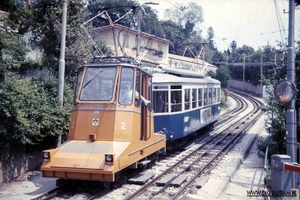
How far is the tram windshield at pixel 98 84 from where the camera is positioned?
9133 millimetres

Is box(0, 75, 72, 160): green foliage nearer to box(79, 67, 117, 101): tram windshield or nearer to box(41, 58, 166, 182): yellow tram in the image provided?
box(41, 58, 166, 182): yellow tram

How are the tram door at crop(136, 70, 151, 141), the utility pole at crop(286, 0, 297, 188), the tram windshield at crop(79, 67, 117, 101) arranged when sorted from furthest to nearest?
the tram door at crop(136, 70, 151, 141) < the tram windshield at crop(79, 67, 117, 101) < the utility pole at crop(286, 0, 297, 188)

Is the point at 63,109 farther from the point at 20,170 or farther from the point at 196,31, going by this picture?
the point at 196,31

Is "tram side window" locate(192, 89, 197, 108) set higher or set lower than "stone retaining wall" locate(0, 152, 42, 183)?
higher

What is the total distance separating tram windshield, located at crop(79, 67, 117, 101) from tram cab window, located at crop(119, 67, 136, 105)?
245mm

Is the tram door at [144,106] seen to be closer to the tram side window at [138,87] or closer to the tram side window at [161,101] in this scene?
the tram side window at [138,87]

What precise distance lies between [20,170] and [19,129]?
5.08 feet

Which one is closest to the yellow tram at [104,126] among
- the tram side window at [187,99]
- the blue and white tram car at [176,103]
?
the blue and white tram car at [176,103]

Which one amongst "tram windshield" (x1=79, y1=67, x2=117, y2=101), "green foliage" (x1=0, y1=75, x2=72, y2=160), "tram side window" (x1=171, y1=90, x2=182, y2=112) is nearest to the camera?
"green foliage" (x1=0, y1=75, x2=72, y2=160)

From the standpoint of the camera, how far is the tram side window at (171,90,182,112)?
A: 13214 millimetres

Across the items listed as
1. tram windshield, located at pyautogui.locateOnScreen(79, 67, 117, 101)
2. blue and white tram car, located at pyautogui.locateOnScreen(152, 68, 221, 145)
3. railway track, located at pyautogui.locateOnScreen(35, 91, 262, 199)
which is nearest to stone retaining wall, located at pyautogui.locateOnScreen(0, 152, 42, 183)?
railway track, located at pyautogui.locateOnScreen(35, 91, 262, 199)

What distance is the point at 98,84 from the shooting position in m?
9.28

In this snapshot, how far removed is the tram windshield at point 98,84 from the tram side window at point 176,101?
444 centimetres

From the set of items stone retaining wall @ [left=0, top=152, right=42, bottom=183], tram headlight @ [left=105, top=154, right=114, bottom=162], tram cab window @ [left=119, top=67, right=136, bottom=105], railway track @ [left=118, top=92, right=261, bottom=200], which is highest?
tram cab window @ [left=119, top=67, right=136, bottom=105]
